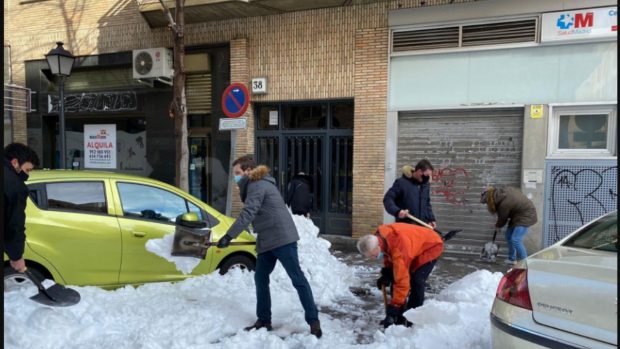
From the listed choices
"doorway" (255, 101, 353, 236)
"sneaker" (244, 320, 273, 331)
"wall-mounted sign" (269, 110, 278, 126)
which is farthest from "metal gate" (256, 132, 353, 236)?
"sneaker" (244, 320, 273, 331)

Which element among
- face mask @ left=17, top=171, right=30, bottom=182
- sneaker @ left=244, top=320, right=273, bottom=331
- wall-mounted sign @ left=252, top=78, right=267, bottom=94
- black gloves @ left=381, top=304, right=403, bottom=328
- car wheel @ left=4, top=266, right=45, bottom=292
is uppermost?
wall-mounted sign @ left=252, top=78, right=267, bottom=94

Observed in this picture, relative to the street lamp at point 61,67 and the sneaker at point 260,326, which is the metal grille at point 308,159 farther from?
the sneaker at point 260,326

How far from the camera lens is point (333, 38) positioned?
31.6ft

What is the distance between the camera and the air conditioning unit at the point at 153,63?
10.8m

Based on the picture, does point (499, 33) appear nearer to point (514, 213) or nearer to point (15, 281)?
point (514, 213)

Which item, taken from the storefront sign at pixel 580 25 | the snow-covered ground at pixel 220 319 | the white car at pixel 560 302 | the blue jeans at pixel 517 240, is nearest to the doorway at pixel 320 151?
the blue jeans at pixel 517 240

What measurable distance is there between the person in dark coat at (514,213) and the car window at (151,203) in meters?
4.55

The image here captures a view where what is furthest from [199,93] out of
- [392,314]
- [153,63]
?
[392,314]

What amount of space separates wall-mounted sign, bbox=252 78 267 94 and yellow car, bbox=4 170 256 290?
5148 millimetres

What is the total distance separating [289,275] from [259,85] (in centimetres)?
670

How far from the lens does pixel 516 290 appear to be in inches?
112

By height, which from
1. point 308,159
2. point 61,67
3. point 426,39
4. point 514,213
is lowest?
point 514,213

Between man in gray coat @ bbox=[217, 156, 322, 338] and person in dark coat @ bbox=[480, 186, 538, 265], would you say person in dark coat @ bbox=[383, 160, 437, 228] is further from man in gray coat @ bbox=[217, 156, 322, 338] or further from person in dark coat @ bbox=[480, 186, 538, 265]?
man in gray coat @ bbox=[217, 156, 322, 338]

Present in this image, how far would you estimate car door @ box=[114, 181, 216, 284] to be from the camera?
4.93 metres
